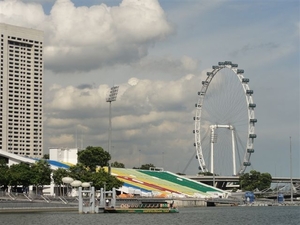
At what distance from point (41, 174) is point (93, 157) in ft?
82.6

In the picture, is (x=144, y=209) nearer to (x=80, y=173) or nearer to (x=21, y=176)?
(x=21, y=176)

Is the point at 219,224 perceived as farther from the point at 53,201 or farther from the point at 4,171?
the point at 4,171

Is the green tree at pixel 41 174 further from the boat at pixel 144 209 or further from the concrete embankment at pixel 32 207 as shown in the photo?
the boat at pixel 144 209

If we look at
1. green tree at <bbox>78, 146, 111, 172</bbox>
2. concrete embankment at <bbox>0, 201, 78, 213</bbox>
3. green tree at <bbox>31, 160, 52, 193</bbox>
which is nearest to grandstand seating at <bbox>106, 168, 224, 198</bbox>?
green tree at <bbox>78, 146, 111, 172</bbox>

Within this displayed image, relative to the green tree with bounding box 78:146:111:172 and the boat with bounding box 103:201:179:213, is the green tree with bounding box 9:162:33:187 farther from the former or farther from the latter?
the boat with bounding box 103:201:179:213

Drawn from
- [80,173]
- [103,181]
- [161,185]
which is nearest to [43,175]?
[80,173]

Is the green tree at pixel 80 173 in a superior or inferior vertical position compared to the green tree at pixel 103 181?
superior

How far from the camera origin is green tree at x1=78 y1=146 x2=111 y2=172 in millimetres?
165875

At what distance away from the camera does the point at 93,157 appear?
16588 centimetres

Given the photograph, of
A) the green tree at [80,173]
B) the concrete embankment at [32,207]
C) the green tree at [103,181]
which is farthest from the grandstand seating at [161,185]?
the concrete embankment at [32,207]

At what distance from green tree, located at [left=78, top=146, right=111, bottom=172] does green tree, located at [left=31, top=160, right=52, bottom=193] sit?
20.7 metres

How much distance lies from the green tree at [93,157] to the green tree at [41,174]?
→ 20.7m

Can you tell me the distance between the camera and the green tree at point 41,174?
140875mm

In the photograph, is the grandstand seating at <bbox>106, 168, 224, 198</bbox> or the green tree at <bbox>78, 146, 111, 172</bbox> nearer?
the green tree at <bbox>78, 146, 111, 172</bbox>
